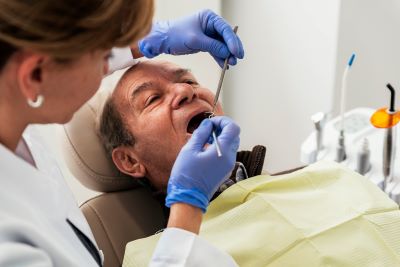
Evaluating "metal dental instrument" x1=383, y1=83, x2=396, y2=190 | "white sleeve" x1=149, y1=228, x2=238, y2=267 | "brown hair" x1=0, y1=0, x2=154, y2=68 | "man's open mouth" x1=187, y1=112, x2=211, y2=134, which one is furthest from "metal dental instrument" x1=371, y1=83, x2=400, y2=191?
"brown hair" x1=0, y1=0, x2=154, y2=68

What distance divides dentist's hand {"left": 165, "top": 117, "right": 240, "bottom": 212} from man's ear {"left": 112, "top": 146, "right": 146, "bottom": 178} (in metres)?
0.40

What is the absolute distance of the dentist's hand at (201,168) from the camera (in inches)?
40.2

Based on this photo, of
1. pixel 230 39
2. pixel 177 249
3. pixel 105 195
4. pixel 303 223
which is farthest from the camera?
pixel 105 195

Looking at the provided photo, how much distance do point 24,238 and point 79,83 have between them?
0.25 metres

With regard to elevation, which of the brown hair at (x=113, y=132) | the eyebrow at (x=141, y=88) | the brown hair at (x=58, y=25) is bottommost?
the brown hair at (x=113, y=132)

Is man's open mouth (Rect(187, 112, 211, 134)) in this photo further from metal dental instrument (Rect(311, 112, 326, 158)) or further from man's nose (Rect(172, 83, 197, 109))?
metal dental instrument (Rect(311, 112, 326, 158))

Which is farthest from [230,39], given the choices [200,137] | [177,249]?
[177,249]

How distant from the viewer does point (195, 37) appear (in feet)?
4.78

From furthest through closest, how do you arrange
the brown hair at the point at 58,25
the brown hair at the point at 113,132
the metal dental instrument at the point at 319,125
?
the metal dental instrument at the point at 319,125
the brown hair at the point at 113,132
the brown hair at the point at 58,25

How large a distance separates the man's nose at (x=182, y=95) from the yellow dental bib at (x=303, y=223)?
0.92 feet

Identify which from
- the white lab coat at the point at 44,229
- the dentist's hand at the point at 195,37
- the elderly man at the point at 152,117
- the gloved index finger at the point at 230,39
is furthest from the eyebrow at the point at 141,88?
the white lab coat at the point at 44,229

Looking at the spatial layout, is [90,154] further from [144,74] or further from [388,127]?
[388,127]

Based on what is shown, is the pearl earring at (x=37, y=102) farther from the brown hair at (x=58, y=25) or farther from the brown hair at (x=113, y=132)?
the brown hair at (x=113, y=132)

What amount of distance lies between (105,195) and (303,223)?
1.97 ft
